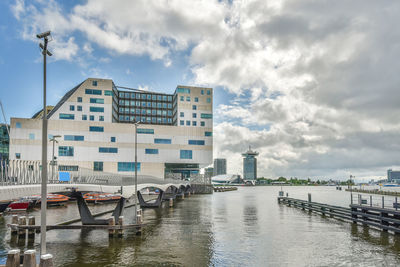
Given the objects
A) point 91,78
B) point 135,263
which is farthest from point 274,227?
point 91,78

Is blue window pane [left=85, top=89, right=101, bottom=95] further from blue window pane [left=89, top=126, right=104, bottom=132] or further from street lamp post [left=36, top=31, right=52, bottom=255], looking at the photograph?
street lamp post [left=36, top=31, right=52, bottom=255]

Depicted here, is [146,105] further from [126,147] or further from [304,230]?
[304,230]

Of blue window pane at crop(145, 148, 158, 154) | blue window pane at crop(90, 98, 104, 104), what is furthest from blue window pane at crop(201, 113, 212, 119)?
blue window pane at crop(90, 98, 104, 104)

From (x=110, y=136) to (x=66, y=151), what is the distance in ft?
41.5

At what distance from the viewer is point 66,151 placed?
87.4 metres

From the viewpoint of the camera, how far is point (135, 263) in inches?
668

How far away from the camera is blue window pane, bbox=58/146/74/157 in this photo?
285ft

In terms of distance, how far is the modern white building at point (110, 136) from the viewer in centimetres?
8674

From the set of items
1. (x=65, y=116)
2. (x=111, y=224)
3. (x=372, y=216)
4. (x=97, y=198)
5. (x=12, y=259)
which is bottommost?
(x=97, y=198)

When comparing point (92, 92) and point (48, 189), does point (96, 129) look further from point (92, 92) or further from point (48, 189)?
point (48, 189)

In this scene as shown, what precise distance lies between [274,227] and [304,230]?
305cm

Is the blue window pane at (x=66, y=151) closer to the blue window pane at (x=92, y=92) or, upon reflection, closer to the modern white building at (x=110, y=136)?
the modern white building at (x=110, y=136)

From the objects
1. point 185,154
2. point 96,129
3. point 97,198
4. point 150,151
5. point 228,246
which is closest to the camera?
point 228,246

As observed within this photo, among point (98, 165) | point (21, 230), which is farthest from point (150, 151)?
point (21, 230)
